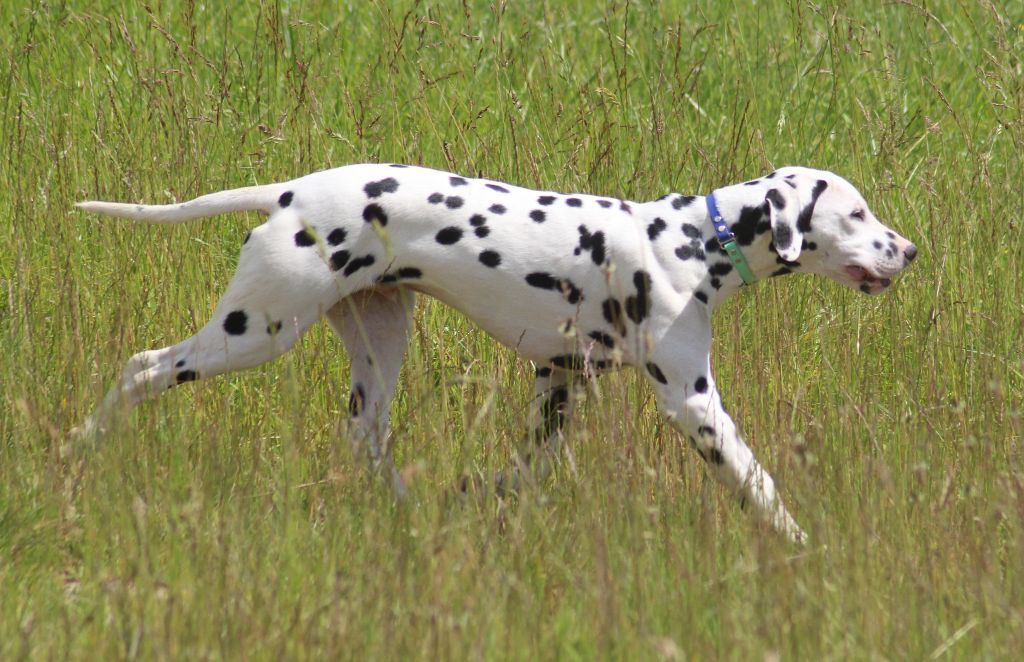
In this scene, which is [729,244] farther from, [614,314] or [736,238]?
[614,314]

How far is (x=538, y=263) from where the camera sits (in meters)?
4.53

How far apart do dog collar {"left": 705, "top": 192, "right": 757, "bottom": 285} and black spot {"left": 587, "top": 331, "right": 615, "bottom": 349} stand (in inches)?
18.1

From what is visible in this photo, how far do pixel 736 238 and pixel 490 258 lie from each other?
0.79 metres

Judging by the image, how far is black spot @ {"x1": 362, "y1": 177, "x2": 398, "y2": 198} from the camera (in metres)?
4.45

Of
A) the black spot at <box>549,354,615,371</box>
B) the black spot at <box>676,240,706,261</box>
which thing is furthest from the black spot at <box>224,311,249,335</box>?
the black spot at <box>676,240,706,261</box>

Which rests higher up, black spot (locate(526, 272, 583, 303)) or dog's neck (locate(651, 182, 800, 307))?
dog's neck (locate(651, 182, 800, 307))

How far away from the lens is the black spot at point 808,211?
4.55m

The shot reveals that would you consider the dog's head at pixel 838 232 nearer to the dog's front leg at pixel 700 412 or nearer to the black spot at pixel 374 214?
the dog's front leg at pixel 700 412

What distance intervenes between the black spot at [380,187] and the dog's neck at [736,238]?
857mm

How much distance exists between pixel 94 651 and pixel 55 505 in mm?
990

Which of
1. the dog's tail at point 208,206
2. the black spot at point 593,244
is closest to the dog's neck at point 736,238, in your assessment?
the black spot at point 593,244

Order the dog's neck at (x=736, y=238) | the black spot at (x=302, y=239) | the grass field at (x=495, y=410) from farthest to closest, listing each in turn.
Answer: the dog's neck at (x=736, y=238) < the black spot at (x=302, y=239) < the grass field at (x=495, y=410)

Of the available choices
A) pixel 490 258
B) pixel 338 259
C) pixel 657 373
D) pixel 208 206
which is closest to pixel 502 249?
pixel 490 258

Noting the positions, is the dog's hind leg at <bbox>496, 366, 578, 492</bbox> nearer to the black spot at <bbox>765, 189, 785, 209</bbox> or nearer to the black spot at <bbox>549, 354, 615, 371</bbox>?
the black spot at <bbox>549, 354, 615, 371</bbox>
